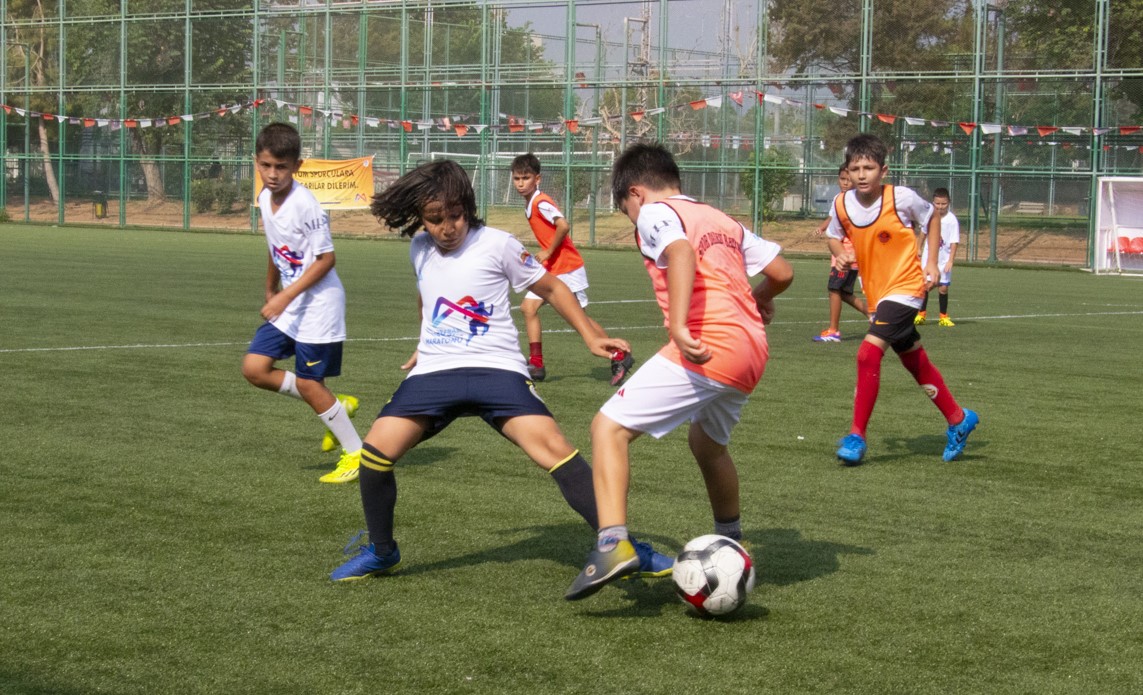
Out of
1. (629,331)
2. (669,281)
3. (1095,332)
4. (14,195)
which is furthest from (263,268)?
(14,195)

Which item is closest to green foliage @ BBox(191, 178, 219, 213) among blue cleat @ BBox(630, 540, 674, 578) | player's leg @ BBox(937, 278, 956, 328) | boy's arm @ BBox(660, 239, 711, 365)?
player's leg @ BBox(937, 278, 956, 328)

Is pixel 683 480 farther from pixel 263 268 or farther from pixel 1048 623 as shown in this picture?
pixel 263 268

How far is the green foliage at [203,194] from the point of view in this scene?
43844mm

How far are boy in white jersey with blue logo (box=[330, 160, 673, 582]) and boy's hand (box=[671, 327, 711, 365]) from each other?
316 mm

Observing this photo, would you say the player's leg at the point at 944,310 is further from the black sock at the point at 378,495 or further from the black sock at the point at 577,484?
the black sock at the point at 378,495

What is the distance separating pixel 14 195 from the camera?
4797 centimetres

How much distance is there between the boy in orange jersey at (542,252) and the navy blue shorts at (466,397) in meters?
5.69

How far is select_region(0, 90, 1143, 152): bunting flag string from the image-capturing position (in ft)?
104

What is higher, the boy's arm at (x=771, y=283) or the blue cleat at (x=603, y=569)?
the boy's arm at (x=771, y=283)

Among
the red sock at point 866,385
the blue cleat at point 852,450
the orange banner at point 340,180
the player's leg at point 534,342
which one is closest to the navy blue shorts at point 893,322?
the red sock at point 866,385

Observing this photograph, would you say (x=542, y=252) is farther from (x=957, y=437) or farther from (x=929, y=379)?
(x=957, y=437)

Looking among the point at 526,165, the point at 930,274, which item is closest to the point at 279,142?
the point at 930,274

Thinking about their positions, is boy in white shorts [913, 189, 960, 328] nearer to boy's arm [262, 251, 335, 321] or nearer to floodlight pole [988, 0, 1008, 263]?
boy's arm [262, 251, 335, 321]

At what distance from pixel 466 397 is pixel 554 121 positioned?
35.0m
